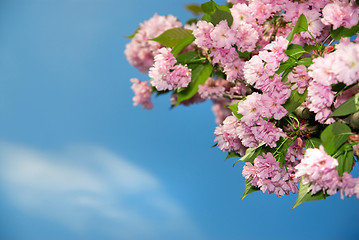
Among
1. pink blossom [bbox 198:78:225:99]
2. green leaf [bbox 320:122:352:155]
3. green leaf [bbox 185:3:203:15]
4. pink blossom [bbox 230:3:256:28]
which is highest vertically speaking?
green leaf [bbox 185:3:203:15]

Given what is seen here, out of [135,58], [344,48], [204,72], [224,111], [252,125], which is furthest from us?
[224,111]

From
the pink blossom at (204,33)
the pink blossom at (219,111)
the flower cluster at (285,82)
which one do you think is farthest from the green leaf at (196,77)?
the pink blossom at (219,111)

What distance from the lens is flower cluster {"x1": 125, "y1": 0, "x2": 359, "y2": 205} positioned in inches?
28.1

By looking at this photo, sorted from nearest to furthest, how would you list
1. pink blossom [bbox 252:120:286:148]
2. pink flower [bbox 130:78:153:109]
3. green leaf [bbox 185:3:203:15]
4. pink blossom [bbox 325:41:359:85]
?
pink blossom [bbox 325:41:359:85] < pink blossom [bbox 252:120:286:148] < green leaf [bbox 185:3:203:15] < pink flower [bbox 130:78:153:109]

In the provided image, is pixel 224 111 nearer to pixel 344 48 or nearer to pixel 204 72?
pixel 204 72

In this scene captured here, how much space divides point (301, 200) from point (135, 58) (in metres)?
1.33

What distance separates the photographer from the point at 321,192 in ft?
2.69

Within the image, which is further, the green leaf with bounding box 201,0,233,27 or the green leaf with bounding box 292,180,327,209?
the green leaf with bounding box 201,0,233,27

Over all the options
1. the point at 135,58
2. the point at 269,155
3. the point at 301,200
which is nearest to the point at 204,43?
the point at 269,155

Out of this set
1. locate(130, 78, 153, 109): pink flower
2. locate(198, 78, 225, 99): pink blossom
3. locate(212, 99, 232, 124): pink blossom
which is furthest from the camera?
locate(212, 99, 232, 124): pink blossom

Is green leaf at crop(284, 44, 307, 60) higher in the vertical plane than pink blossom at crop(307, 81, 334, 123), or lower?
higher

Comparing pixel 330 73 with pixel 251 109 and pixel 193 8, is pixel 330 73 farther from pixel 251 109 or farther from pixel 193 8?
pixel 193 8

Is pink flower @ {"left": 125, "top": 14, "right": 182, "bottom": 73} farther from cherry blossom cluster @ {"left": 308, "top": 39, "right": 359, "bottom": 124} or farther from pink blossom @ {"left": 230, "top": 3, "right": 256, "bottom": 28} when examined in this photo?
cherry blossom cluster @ {"left": 308, "top": 39, "right": 359, "bottom": 124}

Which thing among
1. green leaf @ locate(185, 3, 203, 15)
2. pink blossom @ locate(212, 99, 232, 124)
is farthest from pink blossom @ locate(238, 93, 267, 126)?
pink blossom @ locate(212, 99, 232, 124)
